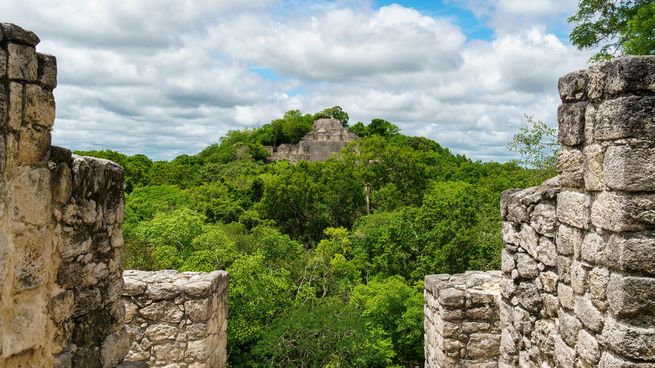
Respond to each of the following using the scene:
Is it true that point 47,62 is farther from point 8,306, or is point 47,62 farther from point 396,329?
point 396,329

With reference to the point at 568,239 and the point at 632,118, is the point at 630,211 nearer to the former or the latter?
the point at 632,118

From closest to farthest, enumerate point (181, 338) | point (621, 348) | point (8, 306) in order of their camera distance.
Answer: point (621, 348) → point (8, 306) → point (181, 338)

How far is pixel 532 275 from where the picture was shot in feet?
12.4

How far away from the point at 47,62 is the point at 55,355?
1.55m

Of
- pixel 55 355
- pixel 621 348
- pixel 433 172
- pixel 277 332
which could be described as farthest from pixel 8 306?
pixel 433 172

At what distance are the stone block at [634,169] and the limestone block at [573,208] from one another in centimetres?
33

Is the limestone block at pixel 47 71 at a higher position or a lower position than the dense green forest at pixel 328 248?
higher

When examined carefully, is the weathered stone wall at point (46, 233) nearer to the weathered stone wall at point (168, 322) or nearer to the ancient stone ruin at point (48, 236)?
the ancient stone ruin at point (48, 236)

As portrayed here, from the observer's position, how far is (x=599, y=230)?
8.98 feet

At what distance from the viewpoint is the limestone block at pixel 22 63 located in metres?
2.65

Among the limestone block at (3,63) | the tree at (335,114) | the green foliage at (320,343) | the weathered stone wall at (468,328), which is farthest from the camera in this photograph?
the tree at (335,114)

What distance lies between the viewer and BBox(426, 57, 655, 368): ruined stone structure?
2.53 m

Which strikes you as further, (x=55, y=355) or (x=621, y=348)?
(x=55, y=355)

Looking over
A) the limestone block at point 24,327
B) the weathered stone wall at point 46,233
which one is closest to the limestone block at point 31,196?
the weathered stone wall at point 46,233
